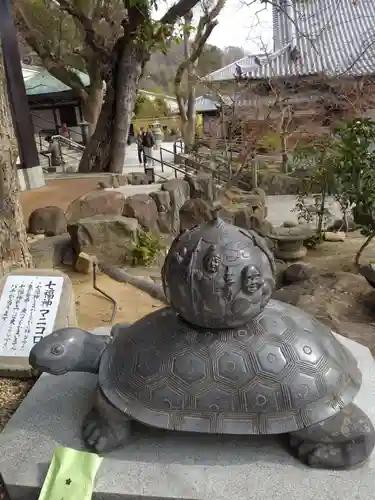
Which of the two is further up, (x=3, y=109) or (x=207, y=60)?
(x=207, y=60)

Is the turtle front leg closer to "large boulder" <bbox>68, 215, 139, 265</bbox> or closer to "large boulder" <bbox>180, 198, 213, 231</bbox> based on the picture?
"large boulder" <bbox>68, 215, 139, 265</bbox>

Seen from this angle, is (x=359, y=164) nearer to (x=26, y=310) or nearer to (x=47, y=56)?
(x=26, y=310)

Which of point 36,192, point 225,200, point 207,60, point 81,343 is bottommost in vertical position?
point 225,200

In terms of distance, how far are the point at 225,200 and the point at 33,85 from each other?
8.59 metres

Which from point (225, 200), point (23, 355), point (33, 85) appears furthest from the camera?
point (33, 85)

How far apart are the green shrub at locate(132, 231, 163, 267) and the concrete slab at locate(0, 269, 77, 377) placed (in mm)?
2319

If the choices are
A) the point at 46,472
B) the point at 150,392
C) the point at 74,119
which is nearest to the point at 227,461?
the point at 150,392

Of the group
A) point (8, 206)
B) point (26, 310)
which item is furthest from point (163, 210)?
point (26, 310)

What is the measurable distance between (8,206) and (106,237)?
1693 millimetres

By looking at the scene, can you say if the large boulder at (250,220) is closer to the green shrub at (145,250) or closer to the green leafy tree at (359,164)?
the green leafy tree at (359,164)

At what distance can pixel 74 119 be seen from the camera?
16797mm

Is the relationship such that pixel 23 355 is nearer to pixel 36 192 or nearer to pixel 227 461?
pixel 227 461

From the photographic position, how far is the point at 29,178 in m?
8.11

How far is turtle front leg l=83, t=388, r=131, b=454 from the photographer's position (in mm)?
1620
